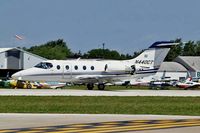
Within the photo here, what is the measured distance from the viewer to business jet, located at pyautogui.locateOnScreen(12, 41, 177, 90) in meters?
46.6

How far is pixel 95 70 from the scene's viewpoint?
48.4 meters

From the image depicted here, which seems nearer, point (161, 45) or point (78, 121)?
point (78, 121)

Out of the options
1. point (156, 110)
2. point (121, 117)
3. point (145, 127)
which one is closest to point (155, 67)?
point (156, 110)

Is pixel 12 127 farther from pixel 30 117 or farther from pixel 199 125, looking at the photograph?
pixel 199 125

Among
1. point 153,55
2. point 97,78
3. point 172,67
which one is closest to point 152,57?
point 153,55

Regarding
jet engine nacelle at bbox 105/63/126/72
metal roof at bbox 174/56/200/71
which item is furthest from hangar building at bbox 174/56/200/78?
jet engine nacelle at bbox 105/63/126/72

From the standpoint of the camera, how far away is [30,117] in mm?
18703

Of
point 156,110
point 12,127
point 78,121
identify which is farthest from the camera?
point 156,110

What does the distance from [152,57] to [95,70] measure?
5784 mm

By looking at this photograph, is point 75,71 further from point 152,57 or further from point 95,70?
point 152,57

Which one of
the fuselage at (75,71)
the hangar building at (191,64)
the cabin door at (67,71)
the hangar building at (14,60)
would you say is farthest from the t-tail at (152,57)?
the hangar building at (191,64)

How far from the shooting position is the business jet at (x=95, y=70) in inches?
1834

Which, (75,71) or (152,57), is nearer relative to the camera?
(75,71)

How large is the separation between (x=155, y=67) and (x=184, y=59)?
3461 inches
